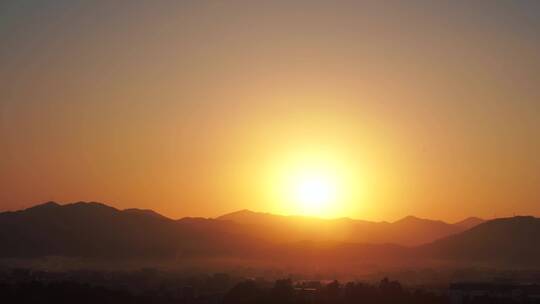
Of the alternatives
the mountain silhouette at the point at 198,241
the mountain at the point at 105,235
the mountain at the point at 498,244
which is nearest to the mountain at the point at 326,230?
the mountain silhouette at the point at 198,241

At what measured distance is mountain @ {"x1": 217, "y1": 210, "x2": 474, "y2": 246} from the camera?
14273cm

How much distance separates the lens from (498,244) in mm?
117375

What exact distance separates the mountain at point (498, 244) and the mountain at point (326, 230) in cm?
2256

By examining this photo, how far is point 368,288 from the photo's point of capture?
138 feet

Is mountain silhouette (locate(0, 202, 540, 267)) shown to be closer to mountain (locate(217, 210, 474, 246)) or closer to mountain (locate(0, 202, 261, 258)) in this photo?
mountain (locate(0, 202, 261, 258))

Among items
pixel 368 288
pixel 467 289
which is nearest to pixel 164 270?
pixel 467 289

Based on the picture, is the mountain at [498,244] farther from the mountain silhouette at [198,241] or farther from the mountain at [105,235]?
the mountain at [105,235]

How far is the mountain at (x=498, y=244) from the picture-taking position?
367ft

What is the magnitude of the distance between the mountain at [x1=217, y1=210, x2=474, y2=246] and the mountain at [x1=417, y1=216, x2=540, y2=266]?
22556 mm

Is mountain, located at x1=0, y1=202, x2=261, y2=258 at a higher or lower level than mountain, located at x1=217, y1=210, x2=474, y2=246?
lower

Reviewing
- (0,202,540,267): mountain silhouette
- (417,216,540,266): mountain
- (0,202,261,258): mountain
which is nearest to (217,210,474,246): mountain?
(0,202,540,267): mountain silhouette

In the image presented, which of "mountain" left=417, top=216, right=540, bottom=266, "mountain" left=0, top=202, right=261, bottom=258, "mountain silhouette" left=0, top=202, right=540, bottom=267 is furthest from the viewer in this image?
"mountain" left=417, top=216, right=540, bottom=266

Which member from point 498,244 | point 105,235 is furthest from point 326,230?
point 105,235

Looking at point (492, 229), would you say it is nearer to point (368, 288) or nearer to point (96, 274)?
point (96, 274)
